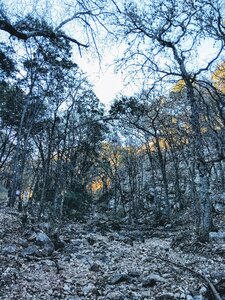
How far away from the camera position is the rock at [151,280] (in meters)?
5.00

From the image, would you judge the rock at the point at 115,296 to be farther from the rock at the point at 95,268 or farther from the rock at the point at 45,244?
the rock at the point at 45,244

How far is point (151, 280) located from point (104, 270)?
1.57 m

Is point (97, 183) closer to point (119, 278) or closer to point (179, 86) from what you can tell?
point (179, 86)

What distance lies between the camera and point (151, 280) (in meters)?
5.09

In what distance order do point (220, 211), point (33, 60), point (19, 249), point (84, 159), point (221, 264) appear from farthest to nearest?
point (84, 159) → point (33, 60) → point (220, 211) → point (19, 249) → point (221, 264)

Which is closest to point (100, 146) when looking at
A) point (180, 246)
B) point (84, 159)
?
point (84, 159)

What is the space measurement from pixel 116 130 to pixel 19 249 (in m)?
17.1

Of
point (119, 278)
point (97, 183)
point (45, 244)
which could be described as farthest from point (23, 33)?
point (97, 183)

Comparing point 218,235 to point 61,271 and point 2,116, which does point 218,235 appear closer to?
point 61,271

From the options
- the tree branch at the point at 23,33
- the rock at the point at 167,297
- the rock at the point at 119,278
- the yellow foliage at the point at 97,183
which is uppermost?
the yellow foliage at the point at 97,183

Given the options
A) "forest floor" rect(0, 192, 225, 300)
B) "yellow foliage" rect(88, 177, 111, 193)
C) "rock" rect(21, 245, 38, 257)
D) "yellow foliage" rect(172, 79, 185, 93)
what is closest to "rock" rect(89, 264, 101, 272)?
"forest floor" rect(0, 192, 225, 300)

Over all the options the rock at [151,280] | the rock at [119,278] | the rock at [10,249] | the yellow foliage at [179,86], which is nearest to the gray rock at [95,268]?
the rock at [119,278]

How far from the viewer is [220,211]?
13867 mm

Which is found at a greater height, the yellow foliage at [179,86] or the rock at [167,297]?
the yellow foliage at [179,86]
